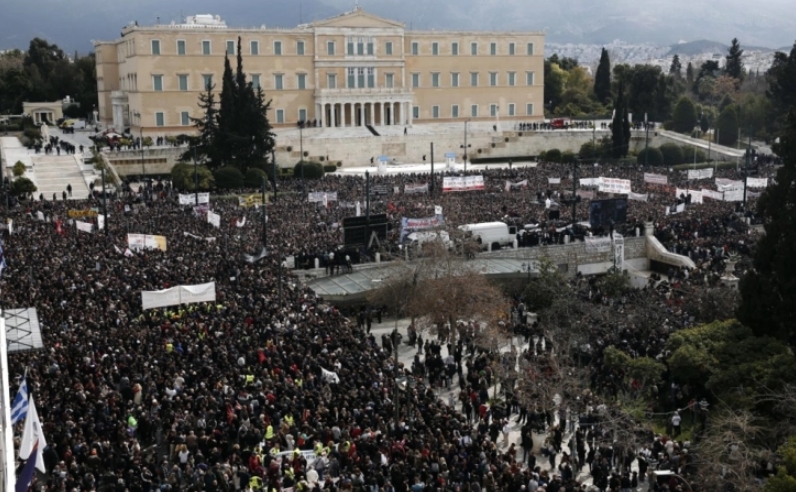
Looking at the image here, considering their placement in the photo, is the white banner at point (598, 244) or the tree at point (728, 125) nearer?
the white banner at point (598, 244)

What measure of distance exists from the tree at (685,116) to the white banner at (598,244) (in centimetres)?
4411

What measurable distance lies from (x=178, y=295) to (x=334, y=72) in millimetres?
54458

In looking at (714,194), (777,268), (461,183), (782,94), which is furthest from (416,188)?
(782,94)

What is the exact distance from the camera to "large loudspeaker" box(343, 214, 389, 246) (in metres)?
35.0

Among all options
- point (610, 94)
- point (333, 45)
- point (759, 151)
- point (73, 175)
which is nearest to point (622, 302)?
point (73, 175)

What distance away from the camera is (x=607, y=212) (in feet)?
129

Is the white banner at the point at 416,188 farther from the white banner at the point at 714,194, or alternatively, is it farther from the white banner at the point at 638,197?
the white banner at the point at 714,194

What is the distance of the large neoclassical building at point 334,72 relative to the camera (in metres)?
72.6

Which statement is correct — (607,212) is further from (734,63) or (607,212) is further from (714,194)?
(734,63)

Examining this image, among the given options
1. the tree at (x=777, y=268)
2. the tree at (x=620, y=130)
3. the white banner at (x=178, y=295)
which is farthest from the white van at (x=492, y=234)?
the tree at (x=620, y=130)

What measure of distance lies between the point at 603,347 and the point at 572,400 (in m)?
5.25

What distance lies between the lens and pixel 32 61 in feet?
307

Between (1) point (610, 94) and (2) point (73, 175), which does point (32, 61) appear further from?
(1) point (610, 94)

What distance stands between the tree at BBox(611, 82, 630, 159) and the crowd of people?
113 ft
